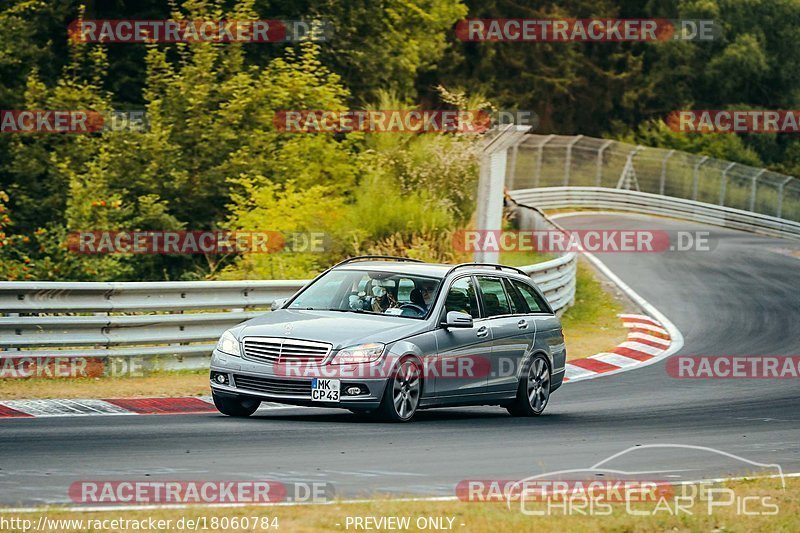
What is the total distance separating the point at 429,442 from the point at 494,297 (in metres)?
3.29

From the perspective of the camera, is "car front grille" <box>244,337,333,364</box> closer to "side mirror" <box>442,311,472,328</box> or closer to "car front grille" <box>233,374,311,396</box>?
"car front grille" <box>233,374,311,396</box>

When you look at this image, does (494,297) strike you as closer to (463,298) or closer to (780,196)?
(463,298)

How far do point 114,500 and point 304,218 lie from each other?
16386mm

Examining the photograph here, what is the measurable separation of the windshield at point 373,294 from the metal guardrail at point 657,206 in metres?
36.5

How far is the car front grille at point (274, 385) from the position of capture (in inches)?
479

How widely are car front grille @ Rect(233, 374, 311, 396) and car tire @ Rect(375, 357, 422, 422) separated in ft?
2.30

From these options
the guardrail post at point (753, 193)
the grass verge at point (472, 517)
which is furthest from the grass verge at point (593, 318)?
the guardrail post at point (753, 193)

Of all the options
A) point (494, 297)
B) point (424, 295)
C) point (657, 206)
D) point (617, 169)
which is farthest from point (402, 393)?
point (617, 169)

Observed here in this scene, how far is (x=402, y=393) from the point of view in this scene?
492 inches

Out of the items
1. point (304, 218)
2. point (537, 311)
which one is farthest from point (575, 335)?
point (537, 311)

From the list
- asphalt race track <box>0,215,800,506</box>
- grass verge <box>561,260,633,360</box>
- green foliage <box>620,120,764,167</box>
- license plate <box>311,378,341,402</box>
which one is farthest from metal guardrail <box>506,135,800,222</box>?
license plate <box>311,378,341,402</box>

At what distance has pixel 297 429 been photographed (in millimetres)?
11836

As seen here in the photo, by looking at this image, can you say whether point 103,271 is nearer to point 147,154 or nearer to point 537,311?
point 147,154

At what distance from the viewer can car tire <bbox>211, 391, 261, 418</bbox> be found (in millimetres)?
12726
